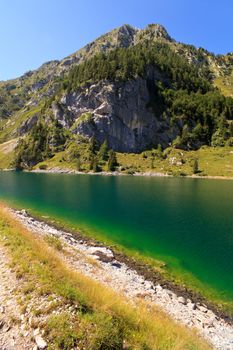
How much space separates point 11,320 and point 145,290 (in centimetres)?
1408

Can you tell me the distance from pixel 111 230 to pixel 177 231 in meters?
11.7

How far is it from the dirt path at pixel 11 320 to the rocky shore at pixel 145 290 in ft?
31.7

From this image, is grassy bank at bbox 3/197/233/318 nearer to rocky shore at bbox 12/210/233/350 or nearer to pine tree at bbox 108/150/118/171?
rocky shore at bbox 12/210/233/350

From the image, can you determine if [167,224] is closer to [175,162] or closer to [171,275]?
[171,275]

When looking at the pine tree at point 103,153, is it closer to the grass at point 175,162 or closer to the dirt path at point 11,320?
the grass at point 175,162

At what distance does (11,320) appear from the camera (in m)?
11.9

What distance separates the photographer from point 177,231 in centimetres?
4300

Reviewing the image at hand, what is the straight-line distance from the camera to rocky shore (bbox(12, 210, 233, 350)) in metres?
18.2

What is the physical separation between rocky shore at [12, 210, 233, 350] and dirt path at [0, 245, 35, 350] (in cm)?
965

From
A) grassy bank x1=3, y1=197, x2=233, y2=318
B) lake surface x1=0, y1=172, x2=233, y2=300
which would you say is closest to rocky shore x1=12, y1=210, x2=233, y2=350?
grassy bank x1=3, y1=197, x2=233, y2=318

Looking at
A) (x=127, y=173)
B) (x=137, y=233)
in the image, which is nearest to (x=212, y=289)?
(x=137, y=233)

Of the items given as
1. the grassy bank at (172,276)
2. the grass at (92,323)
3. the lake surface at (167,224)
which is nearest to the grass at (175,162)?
the lake surface at (167,224)

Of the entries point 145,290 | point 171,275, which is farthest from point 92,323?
point 171,275

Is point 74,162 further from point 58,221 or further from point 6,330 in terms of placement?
point 6,330
